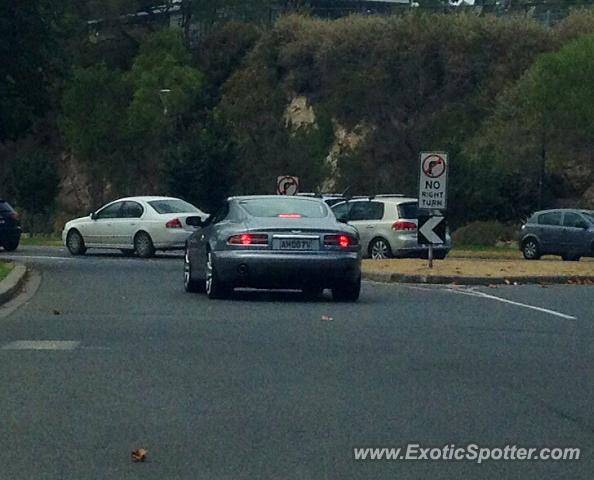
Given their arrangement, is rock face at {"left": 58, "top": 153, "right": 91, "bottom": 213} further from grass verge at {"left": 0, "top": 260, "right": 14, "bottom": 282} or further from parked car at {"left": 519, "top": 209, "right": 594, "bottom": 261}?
grass verge at {"left": 0, "top": 260, "right": 14, "bottom": 282}

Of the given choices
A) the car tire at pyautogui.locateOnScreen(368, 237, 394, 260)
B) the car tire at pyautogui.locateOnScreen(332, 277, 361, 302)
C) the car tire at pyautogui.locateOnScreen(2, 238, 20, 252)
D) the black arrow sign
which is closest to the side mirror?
the car tire at pyautogui.locateOnScreen(332, 277, 361, 302)

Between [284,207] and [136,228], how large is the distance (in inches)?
606

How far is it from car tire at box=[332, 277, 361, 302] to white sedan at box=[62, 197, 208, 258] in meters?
14.3

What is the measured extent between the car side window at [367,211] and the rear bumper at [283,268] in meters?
14.8

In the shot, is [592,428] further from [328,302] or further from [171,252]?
[171,252]

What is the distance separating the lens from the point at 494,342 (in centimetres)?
1473

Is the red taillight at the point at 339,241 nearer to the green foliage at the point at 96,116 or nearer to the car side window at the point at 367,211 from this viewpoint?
the car side window at the point at 367,211

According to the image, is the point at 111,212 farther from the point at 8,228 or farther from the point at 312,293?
the point at 312,293

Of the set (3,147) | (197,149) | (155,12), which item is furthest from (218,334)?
(155,12)

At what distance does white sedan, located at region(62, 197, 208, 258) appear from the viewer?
34156mm

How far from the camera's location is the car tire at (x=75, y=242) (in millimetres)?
35750

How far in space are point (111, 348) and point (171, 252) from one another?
24.5m

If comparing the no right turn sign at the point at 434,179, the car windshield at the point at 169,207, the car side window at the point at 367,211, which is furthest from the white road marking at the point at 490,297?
the car windshield at the point at 169,207

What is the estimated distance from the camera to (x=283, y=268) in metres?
18.7
